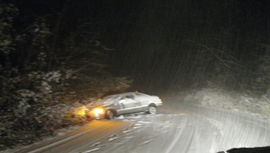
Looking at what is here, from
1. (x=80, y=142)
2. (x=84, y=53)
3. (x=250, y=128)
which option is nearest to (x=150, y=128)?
(x=80, y=142)

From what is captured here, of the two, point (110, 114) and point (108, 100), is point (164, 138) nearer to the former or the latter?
point (110, 114)

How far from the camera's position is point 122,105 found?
15539 mm

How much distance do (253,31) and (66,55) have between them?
15676 millimetres

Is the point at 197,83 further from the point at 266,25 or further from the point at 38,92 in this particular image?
the point at 38,92

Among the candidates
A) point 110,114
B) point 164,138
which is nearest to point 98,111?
point 110,114

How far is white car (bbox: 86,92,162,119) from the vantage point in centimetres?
1510

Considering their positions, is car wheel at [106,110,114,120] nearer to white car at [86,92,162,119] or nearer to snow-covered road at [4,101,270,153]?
white car at [86,92,162,119]

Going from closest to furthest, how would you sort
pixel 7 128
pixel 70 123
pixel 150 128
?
pixel 7 128 → pixel 150 128 → pixel 70 123

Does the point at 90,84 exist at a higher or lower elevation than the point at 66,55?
lower

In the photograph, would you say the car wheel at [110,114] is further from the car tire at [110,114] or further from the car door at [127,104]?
the car door at [127,104]

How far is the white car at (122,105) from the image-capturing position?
15.1 m

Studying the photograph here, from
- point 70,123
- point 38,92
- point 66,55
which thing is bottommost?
point 70,123

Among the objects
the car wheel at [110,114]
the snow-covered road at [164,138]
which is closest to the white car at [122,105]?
the car wheel at [110,114]

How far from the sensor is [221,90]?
2375 cm
